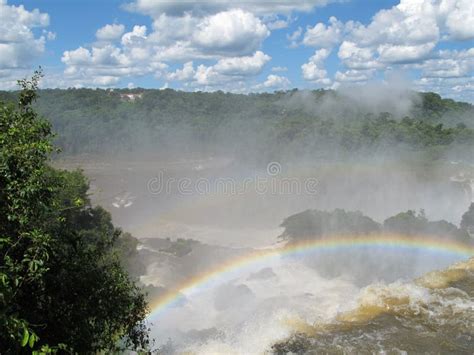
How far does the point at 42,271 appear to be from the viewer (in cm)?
411

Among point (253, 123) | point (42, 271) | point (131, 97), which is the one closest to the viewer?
point (42, 271)

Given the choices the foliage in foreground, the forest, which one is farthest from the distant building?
Answer: the foliage in foreground

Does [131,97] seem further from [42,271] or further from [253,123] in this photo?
[42,271]

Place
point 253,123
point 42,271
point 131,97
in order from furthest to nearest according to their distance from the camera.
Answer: point 131,97 → point 253,123 → point 42,271

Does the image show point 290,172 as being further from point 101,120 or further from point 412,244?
point 101,120

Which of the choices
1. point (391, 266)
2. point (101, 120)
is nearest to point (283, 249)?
point (391, 266)

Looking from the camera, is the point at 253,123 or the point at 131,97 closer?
the point at 253,123

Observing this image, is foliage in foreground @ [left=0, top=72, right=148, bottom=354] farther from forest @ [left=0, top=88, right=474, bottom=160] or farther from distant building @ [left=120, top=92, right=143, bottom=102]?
distant building @ [left=120, top=92, right=143, bottom=102]

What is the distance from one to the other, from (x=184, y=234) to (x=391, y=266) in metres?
17.7

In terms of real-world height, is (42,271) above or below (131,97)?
below

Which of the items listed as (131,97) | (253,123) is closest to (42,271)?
(253,123)

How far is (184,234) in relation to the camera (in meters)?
36.7

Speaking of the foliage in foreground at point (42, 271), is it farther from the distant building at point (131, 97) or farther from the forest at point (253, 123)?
the distant building at point (131, 97)

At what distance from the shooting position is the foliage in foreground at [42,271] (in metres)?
4.02
